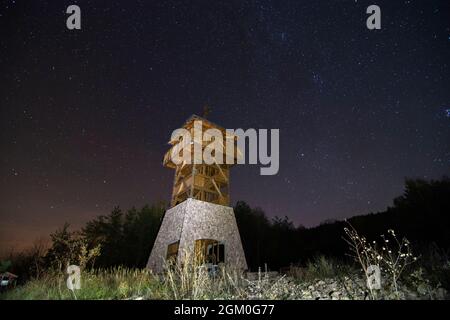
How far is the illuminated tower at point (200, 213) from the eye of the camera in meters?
14.9

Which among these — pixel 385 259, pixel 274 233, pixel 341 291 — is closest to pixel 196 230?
pixel 385 259

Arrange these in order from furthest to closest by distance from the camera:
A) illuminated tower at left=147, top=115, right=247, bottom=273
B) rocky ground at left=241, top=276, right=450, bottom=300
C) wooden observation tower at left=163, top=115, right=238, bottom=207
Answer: wooden observation tower at left=163, top=115, right=238, bottom=207, illuminated tower at left=147, top=115, right=247, bottom=273, rocky ground at left=241, top=276, right=450, bottom=300

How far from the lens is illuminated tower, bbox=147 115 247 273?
585 inches

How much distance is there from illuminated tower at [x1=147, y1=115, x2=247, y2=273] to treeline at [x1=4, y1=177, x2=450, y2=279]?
5.74m

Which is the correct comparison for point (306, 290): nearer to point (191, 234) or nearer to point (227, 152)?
point (191, 234)

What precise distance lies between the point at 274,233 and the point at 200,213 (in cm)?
1513

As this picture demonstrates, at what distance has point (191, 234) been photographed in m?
14.6

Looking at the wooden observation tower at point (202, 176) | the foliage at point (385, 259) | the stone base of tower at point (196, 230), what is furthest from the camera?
the wooden observation tower at point (202, 176)

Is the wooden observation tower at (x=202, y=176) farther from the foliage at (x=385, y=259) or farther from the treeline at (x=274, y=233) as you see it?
the foliage at (x=385, y=259)

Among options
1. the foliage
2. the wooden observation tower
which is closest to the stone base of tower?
the wooden observation tower

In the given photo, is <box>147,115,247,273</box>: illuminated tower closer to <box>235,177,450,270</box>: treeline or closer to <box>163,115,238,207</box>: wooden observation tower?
<box>163,115,238,207</box>: wooden observation tower

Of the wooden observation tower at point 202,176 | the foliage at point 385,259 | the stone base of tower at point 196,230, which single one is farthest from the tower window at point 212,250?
the foliage at point 385,259

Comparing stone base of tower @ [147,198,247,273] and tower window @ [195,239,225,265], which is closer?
stone base of tower @ [147,198,247,273]
